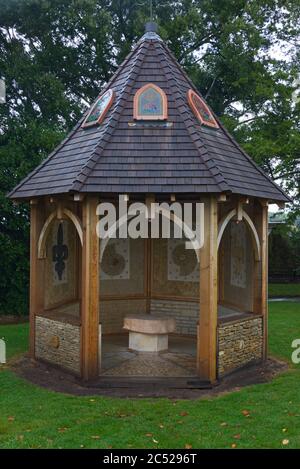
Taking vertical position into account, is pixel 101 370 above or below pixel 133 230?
below

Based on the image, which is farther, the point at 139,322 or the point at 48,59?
the point at 48,59

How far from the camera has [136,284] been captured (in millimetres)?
11828

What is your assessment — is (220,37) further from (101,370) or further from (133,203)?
(101,370)

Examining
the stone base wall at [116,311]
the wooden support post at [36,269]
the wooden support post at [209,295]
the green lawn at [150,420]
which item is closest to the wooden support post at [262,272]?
the green lawn at [150,420]

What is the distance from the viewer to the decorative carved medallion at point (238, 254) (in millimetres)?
10211

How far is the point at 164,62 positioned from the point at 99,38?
10322 millimetres

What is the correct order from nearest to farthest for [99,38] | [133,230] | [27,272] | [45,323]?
[45,323]
[133,230]
[27,272]
[99,38]

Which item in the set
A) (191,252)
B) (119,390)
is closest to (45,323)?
(119,390)

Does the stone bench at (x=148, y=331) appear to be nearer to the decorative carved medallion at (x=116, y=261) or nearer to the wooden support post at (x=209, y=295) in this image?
the wooden support post at (x=209, y=295)

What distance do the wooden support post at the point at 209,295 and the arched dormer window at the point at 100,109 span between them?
2.66 m

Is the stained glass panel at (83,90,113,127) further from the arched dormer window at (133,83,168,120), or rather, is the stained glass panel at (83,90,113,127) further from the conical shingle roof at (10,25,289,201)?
the arched dormer window at (133,83,168,120)

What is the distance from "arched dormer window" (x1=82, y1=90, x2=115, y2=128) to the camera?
29.8 ft

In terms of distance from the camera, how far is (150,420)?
6277 millimetres

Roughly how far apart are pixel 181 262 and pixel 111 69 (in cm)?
1171
